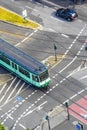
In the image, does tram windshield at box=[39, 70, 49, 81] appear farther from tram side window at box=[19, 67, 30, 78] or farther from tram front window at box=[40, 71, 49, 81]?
tram side window at box=[19, 67, 30, 78]

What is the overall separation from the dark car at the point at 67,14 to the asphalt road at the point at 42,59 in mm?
978

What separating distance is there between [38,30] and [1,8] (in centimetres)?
1178

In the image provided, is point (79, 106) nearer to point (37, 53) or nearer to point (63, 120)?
point (63, 120)

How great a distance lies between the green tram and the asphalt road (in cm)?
156

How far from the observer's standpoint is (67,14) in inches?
3846

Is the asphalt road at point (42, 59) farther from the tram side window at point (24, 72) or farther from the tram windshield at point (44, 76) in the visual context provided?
the tram windshield at point (44, 76)

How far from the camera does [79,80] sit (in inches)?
3219

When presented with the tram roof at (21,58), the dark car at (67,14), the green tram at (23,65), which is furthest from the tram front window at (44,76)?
the dark car at (67,14)

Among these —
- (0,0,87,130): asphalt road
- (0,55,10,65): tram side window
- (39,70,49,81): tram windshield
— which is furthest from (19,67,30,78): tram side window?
(0,55,10,65): tram side window

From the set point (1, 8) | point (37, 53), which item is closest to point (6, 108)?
point (37, 53)

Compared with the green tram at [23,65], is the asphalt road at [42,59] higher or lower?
lower

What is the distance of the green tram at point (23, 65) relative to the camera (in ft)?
259

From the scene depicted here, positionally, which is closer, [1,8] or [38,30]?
[38,30]

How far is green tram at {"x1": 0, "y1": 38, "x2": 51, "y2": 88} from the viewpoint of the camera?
7900 centimetres
